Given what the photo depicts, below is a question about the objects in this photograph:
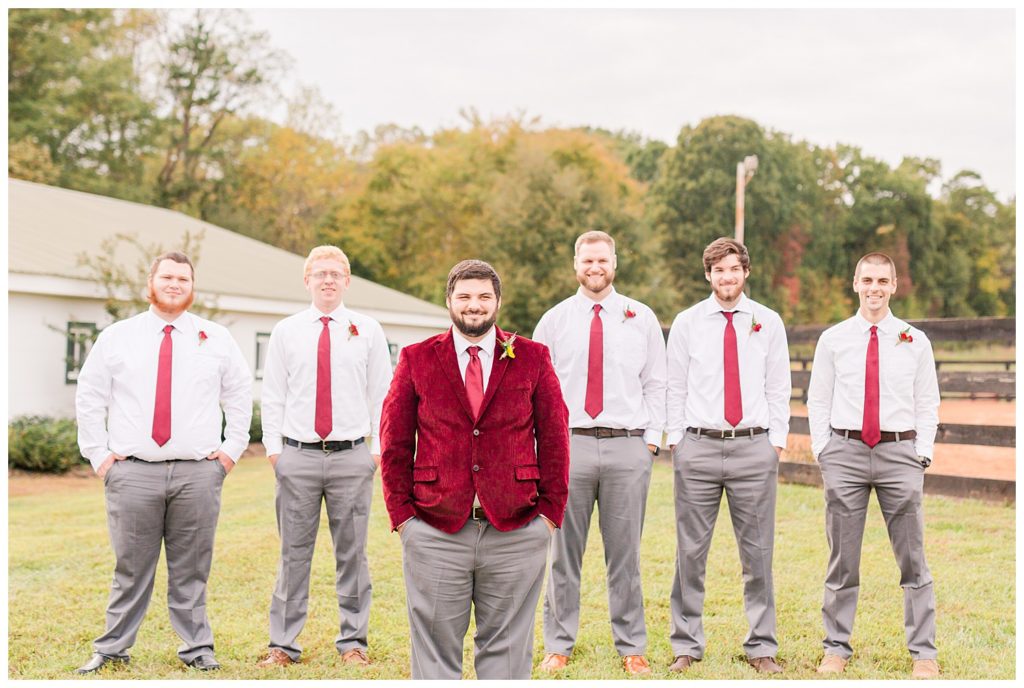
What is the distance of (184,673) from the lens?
5648mm

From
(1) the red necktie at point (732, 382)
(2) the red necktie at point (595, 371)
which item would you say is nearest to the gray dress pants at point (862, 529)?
(1) the red necktie at point (732, 382)

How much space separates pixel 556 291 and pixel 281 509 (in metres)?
29.5

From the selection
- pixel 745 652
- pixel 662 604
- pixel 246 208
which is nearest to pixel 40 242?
pixel 662 604

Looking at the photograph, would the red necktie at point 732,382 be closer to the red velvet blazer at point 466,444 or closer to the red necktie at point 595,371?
the red necktie at point 595,371

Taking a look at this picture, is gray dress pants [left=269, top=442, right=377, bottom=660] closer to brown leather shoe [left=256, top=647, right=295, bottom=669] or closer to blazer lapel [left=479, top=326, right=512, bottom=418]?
brown leather shoe [left=256, top=647, right=295, bottom=669]

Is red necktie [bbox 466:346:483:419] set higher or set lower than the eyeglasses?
lower

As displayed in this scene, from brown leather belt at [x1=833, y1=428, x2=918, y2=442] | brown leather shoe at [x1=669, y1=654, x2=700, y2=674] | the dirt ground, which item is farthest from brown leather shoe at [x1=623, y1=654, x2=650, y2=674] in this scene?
the dirt ground

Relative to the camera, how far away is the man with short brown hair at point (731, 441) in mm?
5840

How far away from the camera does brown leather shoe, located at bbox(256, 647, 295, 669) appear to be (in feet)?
19.1

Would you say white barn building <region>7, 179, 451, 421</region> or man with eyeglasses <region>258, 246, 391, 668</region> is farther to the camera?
white barn building <region>7, 179, 451, 421</region>

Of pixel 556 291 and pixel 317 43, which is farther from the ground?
pixel 317 43

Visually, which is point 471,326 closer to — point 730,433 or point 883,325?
point 730,433

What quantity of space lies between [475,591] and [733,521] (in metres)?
2.20

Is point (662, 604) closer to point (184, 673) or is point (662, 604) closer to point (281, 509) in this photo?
point (281, 509)
